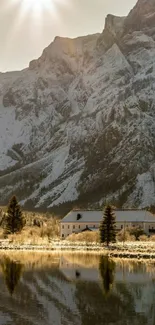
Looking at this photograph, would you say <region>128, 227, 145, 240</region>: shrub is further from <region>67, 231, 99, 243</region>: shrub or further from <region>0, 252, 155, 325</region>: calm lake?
<region>0, 252, 155, 325</region>: calm lake

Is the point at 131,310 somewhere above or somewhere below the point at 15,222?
below

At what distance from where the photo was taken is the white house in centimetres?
16212

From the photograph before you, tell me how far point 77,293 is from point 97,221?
406 feet

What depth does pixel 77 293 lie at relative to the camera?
4481cm

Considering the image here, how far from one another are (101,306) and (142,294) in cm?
582

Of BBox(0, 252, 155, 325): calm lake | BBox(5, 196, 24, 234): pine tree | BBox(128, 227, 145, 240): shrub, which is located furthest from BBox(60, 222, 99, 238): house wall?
BBox(0, 252, 155, 325): calm lake

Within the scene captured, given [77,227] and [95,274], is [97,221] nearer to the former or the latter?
[77,227]

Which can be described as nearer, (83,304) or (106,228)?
(83,304)

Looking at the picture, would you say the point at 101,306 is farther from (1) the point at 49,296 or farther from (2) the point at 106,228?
(2) the point at 106,228

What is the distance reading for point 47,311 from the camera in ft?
123

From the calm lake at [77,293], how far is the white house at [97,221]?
95666 millimetres

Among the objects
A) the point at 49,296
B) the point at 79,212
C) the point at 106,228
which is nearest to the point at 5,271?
the point at 49,296

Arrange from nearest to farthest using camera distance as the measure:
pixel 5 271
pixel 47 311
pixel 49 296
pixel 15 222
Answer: pixel 47 311, pixel 49 296, pixel 5 271, pixel 15 222

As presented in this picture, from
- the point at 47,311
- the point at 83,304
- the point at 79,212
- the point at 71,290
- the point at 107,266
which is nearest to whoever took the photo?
the point at 47,311
